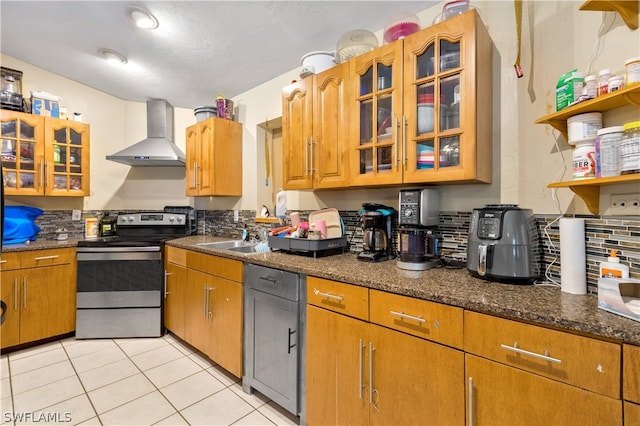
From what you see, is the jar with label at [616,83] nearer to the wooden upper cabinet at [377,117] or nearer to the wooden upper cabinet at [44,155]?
the wooden upper cabinet at [377,117]

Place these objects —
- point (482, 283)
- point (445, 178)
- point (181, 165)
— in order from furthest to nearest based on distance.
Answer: point (181, 165)
point (445, 178)
point (482, 283)

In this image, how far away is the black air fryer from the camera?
3.91ft

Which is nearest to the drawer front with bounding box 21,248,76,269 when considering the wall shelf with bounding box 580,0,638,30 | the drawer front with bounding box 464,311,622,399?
the drawer front with bounding box 464,311,622,399

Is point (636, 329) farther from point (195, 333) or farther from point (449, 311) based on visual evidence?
point (195, 333)

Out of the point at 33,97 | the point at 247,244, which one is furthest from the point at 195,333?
the point at 33,97

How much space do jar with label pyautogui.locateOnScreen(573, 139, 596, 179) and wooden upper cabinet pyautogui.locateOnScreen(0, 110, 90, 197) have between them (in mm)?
3906

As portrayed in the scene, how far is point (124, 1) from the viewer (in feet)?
6.18

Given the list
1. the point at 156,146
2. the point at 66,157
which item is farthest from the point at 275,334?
the point at 66,157

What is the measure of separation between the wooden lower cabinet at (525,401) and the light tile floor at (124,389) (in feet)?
3.66

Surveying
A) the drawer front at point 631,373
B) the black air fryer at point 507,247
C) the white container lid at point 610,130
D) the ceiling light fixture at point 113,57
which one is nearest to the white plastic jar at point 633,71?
the white container lid at point 610,130

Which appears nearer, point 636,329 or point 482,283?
point 636,329

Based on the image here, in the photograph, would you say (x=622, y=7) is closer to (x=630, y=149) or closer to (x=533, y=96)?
(x=533, y=96)

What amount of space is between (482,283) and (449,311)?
28 cm

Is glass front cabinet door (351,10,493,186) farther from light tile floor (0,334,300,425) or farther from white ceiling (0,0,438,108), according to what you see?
light tile floor (0,334,300,425)
